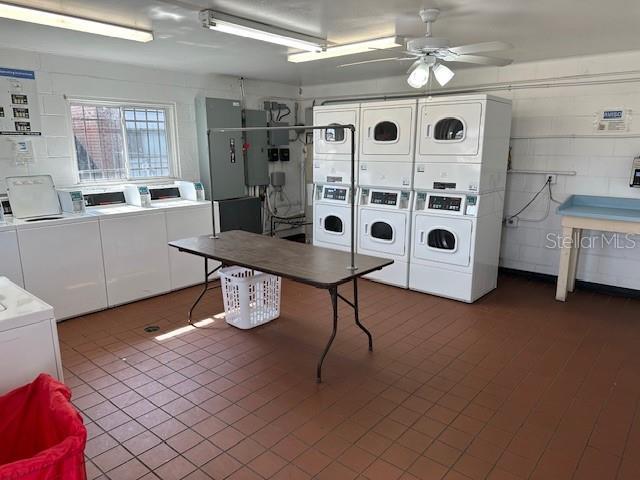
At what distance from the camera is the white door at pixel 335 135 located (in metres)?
5.14

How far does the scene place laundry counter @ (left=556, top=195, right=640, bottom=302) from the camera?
406 centimetres

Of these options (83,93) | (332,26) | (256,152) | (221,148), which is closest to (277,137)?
(256,152)

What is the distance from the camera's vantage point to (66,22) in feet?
10.0

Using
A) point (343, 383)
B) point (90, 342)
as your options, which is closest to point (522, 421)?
point (343, 383)

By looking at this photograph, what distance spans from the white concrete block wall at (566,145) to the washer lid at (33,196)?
15.6 ft

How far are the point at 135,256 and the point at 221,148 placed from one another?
1990 millimetres

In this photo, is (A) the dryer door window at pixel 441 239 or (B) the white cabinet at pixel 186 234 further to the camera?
(B) the white cabinet at pixel 186 234

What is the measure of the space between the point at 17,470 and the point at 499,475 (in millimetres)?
2066

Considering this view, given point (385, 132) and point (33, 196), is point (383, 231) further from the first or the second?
point (33, 196)

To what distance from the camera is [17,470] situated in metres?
1.33

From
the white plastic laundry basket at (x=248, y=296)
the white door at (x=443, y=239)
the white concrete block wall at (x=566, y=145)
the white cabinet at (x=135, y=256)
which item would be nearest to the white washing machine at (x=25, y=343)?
the white plastic laundry basket at (x=248, y=296)

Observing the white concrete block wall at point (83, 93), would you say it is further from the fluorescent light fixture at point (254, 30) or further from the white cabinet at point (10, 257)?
the fluorescent light fixture at point (254, 30)

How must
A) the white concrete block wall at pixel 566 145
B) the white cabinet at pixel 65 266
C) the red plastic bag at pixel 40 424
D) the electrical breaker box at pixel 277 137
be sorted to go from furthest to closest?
1. the electrical breaker box at pixel 277 137
2. the white concrete block wall at pixel 566 145
3. the white cabinet at pixel 65 266
4. the red plastic bag at pixel 40 424

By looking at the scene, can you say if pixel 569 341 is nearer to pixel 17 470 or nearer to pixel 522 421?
pixel 522 421
